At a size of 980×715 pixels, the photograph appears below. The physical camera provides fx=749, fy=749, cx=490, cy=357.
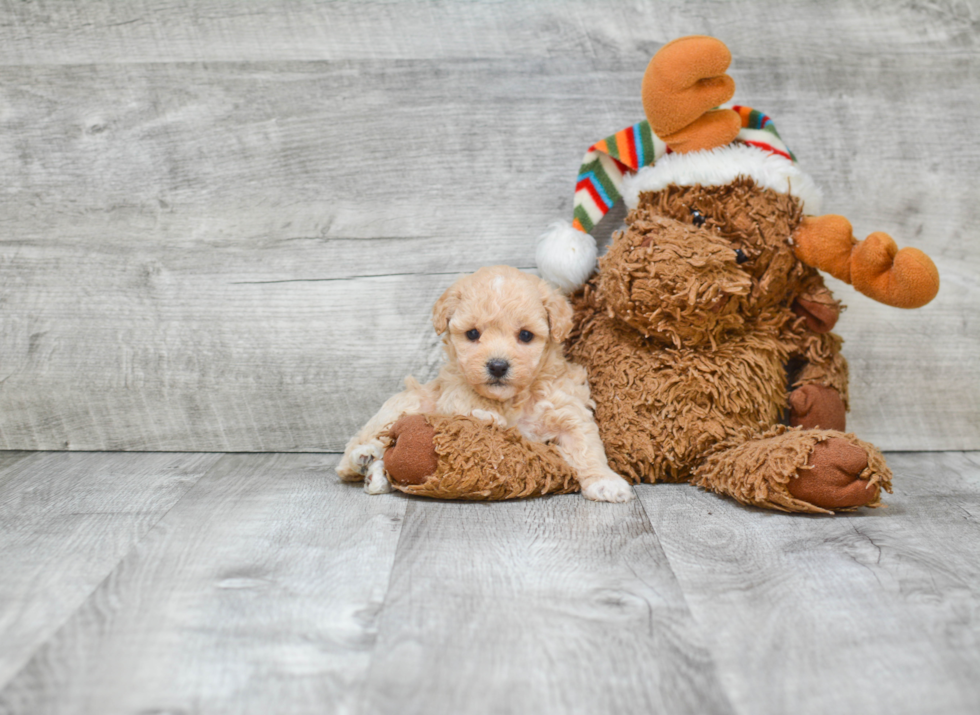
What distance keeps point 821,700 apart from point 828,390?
0.79 metres

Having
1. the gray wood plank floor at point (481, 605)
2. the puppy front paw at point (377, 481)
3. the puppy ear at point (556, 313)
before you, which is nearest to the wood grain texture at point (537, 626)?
the gray wood plank floor at point (481, 605)

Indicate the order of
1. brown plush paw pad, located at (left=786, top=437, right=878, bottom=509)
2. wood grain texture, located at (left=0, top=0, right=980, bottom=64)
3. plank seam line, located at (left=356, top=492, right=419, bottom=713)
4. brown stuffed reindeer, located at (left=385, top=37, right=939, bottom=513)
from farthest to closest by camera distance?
wood grain texture, located at (left=0, top=0, right=980, bottom=64)
brown stuffed reindeer, located at (left=385, top=37, right=939, bottom=513)
brown plush paw pad, located at (left=786, top=437, right=878, bottom=509)
plank seam line, located at (left=356, top=492, right=419, bottom=713)

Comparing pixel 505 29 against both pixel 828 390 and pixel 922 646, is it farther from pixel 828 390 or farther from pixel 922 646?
pixel 922 646

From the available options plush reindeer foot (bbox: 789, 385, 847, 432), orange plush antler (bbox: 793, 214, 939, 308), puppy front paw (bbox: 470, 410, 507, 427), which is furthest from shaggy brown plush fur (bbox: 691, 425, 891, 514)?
puppy front paw (bbox: 470, 410, 507, 427)

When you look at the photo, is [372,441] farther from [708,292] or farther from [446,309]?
[708,292]

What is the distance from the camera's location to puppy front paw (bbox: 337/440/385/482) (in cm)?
126

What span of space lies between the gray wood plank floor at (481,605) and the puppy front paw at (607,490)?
0.08 feet

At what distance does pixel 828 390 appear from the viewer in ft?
4.35

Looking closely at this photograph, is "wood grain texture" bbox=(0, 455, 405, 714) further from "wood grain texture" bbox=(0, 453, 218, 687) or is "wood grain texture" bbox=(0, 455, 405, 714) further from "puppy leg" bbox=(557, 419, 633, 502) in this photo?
"puppy leg" bbox=(557, 419, 633, 502)

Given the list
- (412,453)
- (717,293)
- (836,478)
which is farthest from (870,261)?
(412,453)

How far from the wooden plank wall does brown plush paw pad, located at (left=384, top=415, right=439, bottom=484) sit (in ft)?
1.21

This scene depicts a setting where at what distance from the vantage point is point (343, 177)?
58.6 inches

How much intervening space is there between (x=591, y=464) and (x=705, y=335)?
0.29 m

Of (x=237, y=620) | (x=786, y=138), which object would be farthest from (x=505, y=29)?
(x=237, y=620)
